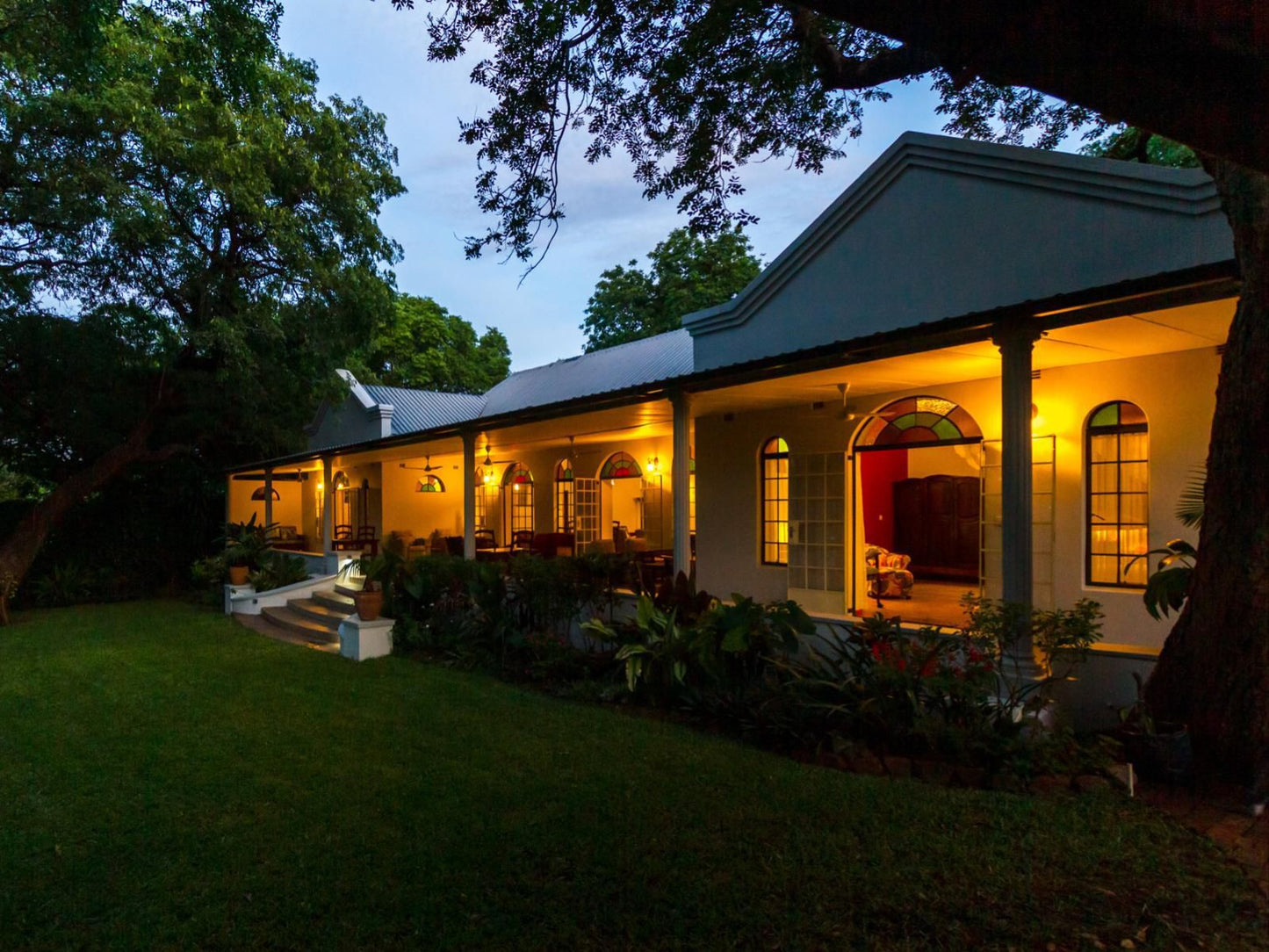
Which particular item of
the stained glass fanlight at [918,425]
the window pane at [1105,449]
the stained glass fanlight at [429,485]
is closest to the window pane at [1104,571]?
the window pane at [1105,449]

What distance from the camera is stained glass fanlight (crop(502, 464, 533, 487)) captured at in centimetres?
1839

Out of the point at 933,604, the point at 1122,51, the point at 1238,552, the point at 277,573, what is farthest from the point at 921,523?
the point at 1122,51

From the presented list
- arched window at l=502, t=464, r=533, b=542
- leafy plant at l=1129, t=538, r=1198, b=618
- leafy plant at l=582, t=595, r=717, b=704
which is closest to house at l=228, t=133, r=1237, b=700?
leafy plant at l=1129, t=538, r=1198, b=618

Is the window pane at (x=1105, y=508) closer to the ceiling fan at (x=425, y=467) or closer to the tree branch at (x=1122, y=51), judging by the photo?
the tree branch at (x=1122, y=51)

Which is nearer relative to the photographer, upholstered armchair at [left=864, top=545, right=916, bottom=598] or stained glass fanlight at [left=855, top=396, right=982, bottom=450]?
stained glass fanlight at [left=855, top=396, right=982, bottom=450]

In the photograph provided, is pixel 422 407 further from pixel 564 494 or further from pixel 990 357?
pixel 990 357

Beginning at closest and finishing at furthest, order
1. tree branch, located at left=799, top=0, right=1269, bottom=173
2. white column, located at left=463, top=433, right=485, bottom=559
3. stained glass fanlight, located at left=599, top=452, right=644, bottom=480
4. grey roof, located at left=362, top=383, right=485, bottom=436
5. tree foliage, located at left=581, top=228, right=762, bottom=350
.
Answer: tree branch, located at left=799, top=0, right=1269, bottom=173
white column, located at left=463, top=433, right=485, bottom=559
stained glass fanlight, located at left=599, top=452, right=644, bottom=480
grey roof, located at left=362, top=383, right=485, bottom=436
tree foliage, located at left=581, top=228, right=762, bottom=350

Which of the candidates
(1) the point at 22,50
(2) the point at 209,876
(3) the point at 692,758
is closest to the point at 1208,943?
(3) the point at 692,758

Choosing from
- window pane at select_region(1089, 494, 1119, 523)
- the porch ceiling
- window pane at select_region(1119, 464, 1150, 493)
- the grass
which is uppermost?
the porch ceiling

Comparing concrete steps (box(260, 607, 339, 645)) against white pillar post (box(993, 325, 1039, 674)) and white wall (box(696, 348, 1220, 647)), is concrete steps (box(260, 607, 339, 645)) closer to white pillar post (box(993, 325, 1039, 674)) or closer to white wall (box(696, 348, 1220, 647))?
white wall (box(696, 348, 1220, 647))

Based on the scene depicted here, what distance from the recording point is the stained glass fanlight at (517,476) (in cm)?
1839

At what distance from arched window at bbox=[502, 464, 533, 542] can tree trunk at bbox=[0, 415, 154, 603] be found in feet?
27.2

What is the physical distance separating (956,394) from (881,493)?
20.3 feet

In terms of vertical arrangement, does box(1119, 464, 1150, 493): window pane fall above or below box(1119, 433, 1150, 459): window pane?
below
